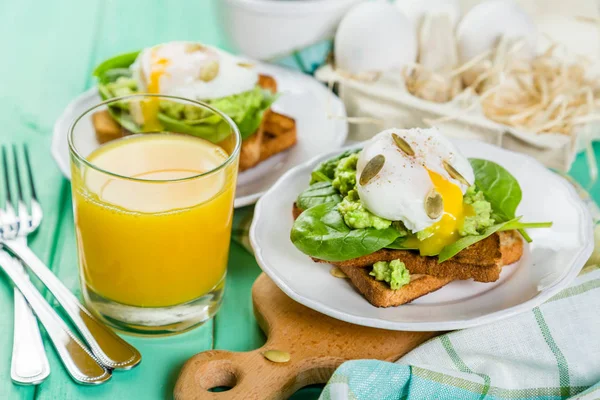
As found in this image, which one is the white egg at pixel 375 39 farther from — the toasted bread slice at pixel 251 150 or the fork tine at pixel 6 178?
the fork tine at pixel 6 178

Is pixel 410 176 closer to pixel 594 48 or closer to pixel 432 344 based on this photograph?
pixel 432 344

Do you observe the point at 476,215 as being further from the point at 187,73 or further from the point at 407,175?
the point at 187,73

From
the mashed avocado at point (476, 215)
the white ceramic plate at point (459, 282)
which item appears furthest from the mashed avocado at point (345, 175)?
the mashed avocado at point (476, 215)

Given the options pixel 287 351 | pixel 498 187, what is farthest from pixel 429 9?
pixel 287 351

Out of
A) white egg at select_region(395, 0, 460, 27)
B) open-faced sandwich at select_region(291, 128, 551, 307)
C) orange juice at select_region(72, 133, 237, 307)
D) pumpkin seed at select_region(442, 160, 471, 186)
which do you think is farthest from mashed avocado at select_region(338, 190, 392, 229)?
white egg at select_region(395, 0, 460, 27)

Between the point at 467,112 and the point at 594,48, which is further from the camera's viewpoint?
the point at 594,48

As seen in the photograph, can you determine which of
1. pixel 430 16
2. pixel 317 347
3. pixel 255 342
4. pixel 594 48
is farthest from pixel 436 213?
pixel 594 48
